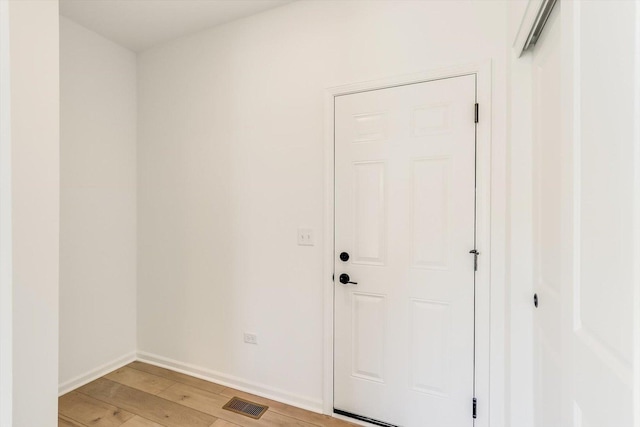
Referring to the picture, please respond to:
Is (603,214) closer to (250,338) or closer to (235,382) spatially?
(250,338)

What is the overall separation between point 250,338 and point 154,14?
8.24ft

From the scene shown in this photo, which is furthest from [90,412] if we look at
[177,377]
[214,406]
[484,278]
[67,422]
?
[484,278]

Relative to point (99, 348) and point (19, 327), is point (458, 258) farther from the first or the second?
point (99, 348)

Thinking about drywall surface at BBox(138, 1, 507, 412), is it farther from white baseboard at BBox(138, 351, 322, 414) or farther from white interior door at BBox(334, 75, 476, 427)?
white interior door at BBox(334, 75, 476, 427)

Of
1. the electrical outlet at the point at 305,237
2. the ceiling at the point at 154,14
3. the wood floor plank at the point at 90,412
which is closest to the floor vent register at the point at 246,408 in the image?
the wood floor plank at the point at 90,412

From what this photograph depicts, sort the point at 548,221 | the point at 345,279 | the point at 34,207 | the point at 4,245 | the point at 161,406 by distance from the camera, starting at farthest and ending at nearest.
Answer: the point at 161,406
the point at 345,279
the point at 34,207
the point at 548,221
the point at 4,245

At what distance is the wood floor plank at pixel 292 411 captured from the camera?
1915 mm

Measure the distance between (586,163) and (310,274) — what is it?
1.64 metres

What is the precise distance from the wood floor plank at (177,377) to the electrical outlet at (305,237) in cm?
130

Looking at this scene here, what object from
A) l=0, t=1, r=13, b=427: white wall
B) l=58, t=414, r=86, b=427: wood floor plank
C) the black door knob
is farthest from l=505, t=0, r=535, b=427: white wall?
l=58, t=414, r=86, b=427: wood floor plank

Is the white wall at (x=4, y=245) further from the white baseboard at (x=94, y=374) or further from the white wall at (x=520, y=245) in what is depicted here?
the white baseboard at (x=94, y=374)

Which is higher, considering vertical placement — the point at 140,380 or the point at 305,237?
the point at 305,237

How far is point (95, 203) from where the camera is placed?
8.14ft

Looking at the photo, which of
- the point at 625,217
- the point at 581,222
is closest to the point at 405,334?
the point at 581,222
